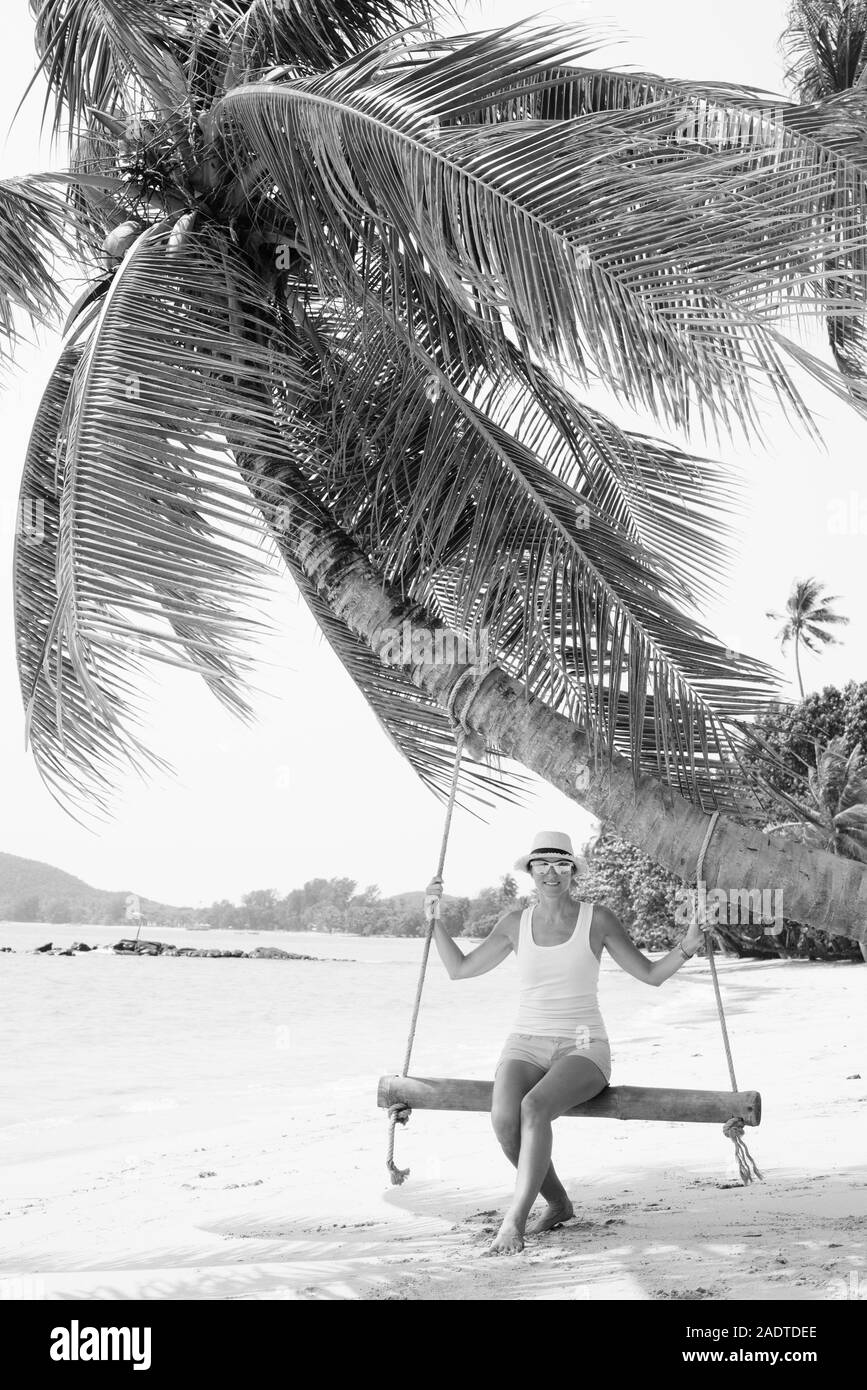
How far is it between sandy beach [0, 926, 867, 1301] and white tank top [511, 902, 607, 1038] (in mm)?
715


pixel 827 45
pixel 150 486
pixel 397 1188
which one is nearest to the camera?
pixel 150 486

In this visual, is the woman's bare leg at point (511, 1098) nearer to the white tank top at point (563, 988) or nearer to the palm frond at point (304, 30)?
the white tank top at point (563, 988)

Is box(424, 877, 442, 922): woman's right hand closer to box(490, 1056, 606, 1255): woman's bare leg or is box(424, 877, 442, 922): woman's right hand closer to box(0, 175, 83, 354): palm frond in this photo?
box(490, 1056, 606, 1255): woman's bare leg

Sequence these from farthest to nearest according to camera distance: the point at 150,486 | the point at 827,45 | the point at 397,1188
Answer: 1. the point at 827,45
2. the point at 397,1188
3. the point at 150,486

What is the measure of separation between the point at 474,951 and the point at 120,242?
131 inches

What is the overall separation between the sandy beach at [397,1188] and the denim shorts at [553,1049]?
597 millimetres

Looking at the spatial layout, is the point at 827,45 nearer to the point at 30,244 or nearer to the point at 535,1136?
the point at 30,244

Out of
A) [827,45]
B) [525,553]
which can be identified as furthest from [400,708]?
[827,45]

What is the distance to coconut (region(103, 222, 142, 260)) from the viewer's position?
5238 millimetres

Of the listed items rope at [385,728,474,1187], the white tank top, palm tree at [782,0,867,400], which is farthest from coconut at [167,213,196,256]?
palm tree at [782,0,867,400]

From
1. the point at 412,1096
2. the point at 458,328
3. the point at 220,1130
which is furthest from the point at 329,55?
the point at 220,1130

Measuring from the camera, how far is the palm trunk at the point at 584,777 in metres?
3.93

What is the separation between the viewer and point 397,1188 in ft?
18.7

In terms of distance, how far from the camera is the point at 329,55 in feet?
19.8
